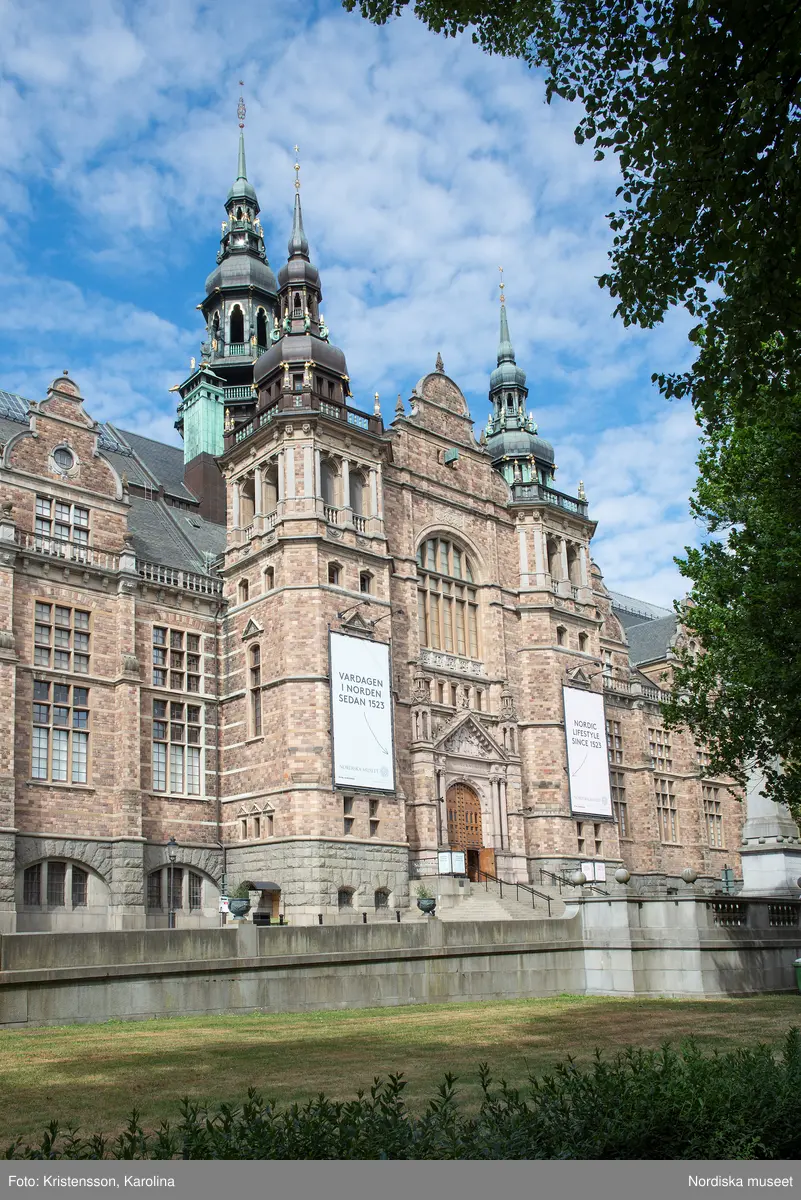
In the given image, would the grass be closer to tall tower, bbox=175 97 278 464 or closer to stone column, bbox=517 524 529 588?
stone column, bbox=517 524 529 588

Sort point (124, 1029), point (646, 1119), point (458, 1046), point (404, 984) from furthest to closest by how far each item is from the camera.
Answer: point (404, 984) < point (124, 1029) < point (458, 1046) < point (646, 1119)

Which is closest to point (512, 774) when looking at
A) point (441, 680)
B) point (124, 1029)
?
point (441, 680)

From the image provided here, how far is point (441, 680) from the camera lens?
44.0m

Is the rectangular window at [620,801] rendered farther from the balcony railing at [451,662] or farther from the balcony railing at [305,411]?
the balcony railing at [305,411]

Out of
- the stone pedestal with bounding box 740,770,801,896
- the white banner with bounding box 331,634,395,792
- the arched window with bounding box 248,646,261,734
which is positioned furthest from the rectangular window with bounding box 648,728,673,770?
the arched window with bounding box 248,646,261,734

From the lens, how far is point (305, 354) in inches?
1688

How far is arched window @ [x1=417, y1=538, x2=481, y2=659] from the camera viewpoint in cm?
4488

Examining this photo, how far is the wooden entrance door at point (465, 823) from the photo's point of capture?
42.3 metres

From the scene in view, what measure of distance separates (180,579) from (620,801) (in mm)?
23756

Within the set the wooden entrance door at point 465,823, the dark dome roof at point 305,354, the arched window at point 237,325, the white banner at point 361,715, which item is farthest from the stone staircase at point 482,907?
the arched window at point 237,325

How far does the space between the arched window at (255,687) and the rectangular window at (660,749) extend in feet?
75.7

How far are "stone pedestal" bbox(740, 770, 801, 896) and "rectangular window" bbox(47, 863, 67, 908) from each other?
21649mm

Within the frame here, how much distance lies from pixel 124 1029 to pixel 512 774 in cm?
2789
